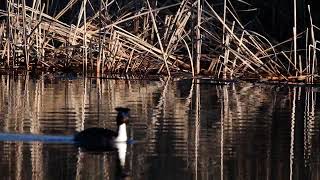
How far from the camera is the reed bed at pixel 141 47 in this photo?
21547 millimetres

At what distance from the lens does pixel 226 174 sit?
10.6 meters

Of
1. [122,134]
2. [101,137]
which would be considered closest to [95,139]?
[101,137]

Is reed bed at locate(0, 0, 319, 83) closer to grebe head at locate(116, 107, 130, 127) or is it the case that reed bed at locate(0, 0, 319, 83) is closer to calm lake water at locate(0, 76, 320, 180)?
calm lake water at locate(0, 76, 320, 180)

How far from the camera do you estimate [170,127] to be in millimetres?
13727

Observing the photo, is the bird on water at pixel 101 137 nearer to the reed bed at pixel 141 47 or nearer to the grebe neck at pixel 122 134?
the grebe neck at pixel 122 134

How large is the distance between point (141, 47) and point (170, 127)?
27.3 ft

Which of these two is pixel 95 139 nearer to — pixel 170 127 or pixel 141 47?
pixel 170 127

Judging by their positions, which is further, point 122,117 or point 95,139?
point 122,117

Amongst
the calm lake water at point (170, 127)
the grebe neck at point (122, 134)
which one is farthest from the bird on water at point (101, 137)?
the calm lake water at point (170, 127)

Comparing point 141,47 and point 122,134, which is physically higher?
point 141,47

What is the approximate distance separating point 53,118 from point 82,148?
245cm

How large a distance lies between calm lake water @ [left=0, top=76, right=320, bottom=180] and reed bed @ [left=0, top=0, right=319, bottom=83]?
0.97 metres

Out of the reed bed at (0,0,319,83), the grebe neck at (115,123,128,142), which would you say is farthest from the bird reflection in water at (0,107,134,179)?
the reed bed at (0,0,319,83)

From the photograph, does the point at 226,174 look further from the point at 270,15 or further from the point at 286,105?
the point at 270,15
